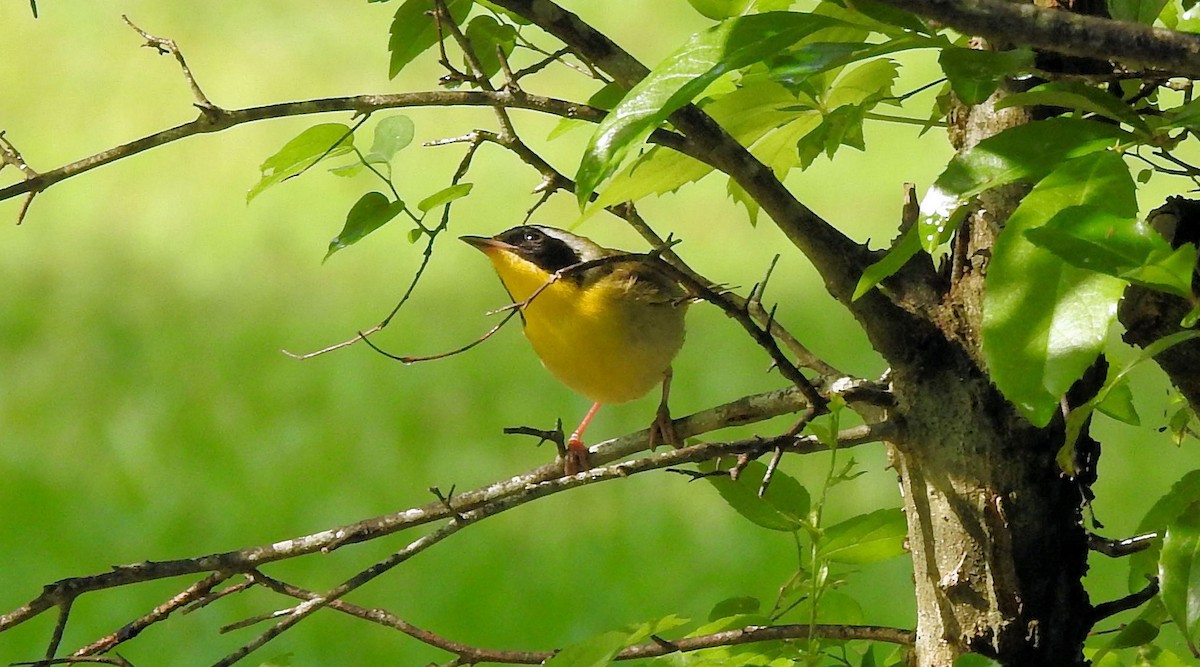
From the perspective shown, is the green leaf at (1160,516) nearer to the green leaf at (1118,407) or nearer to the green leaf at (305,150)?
the green leaf at (1118,407)

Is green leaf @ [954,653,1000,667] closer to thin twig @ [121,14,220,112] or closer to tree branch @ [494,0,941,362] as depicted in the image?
tree branch @ [494,0,941,362]

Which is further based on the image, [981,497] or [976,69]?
[981,497]

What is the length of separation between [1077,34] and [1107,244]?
6 centimetres

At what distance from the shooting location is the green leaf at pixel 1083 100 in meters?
0.42

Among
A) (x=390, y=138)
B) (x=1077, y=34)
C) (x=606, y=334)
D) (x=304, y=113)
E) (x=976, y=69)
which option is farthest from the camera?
(x=606, y=334)

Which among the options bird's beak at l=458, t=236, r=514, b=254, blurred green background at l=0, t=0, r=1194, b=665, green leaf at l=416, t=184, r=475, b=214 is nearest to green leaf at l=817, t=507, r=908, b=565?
green leaf at l=416, t=184, r=475, b=214

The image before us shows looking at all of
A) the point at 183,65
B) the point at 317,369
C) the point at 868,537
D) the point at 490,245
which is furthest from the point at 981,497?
the point at 317,369

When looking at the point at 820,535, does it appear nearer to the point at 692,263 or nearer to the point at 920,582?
the point at 920,582

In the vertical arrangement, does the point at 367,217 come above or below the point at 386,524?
above

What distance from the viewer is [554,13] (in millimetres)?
505

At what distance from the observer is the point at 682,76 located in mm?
388

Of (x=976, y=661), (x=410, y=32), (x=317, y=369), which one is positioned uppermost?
(x=317, y=369)

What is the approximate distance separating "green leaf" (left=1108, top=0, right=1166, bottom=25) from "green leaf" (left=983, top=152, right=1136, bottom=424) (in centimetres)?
11

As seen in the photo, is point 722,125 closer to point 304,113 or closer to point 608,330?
point 304,113
